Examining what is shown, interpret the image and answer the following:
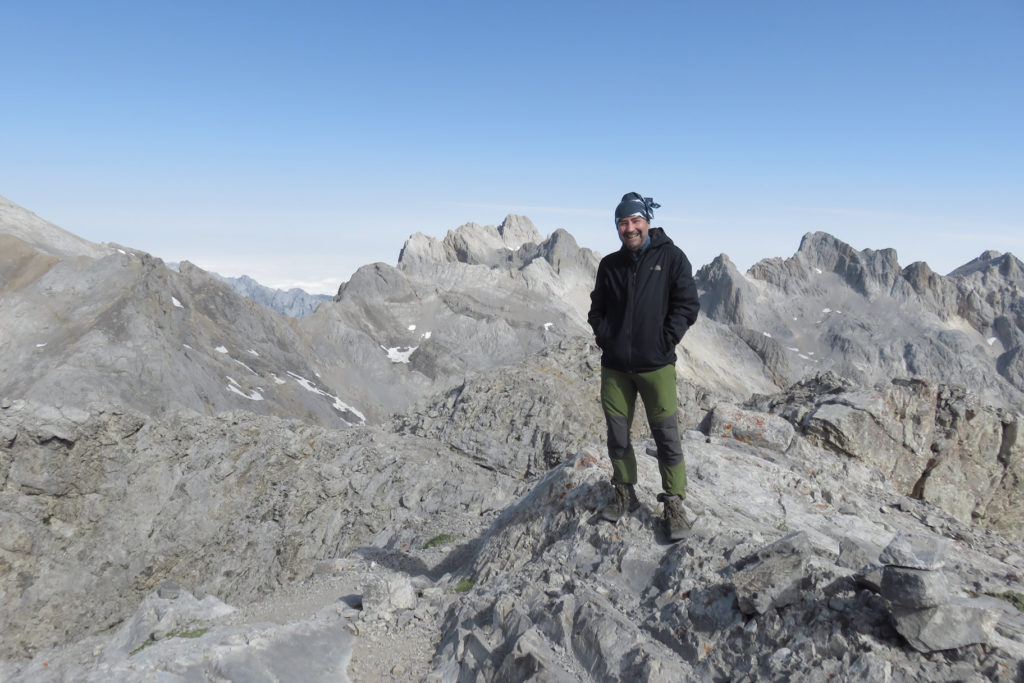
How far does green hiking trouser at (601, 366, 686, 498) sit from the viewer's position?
757 centimetres

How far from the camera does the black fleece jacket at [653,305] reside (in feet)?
24.1

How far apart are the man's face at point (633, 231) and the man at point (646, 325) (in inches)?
0.5

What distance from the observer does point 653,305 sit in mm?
7387

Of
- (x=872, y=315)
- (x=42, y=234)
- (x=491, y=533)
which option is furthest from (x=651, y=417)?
(x=872, y=315)

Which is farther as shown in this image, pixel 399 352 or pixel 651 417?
pixel 399 352

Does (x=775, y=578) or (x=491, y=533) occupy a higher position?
(x=775, y=578)

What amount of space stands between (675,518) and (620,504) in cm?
83

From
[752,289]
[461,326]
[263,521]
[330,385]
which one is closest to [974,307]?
[752,289]

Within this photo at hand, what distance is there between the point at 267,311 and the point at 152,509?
7814 centimetres

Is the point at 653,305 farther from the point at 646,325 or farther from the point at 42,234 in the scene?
the point at 42,234

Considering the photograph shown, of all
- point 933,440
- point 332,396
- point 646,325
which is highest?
point 646,325

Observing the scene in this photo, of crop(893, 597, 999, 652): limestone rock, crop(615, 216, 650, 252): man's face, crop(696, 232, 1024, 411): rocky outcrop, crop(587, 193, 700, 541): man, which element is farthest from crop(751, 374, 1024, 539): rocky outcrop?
crop(696, 232, 1024, 411): rocky outcrop

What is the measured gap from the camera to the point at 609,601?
7168mm

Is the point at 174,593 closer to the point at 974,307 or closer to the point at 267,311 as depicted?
the point at 267,311
